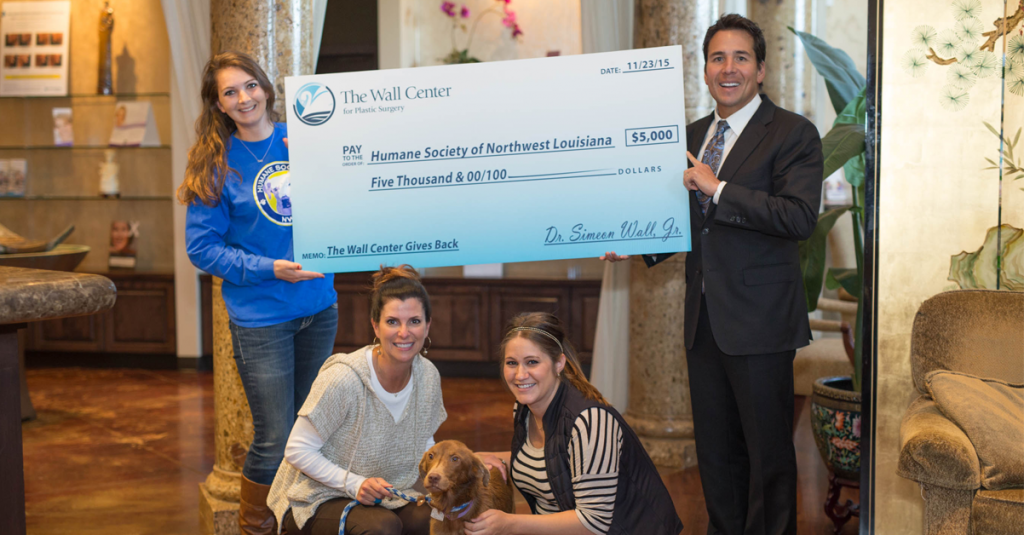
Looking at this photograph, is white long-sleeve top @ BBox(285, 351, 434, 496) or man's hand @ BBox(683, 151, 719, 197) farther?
man's hand @ BBox(683, 151, 719, 197)

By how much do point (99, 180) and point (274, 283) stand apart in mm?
4887

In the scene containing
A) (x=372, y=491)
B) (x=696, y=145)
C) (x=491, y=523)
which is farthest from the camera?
(x=696, y=145)

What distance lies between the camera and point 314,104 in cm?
231

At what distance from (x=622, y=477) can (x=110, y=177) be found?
225 inches

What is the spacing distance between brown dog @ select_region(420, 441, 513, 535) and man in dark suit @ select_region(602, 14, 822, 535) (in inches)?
31.2

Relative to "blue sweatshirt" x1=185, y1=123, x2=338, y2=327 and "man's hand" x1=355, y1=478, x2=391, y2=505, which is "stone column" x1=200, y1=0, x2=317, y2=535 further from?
"man's hand" x1=355, y1=478, x2=391, y2=505

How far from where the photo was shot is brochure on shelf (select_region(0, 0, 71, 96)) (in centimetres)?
630

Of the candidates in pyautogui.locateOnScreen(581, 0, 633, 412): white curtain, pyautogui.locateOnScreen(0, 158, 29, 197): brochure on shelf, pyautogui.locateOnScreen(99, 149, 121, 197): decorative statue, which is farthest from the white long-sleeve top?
pyautogui.locateOnScreen(0, 158, 29, 197): brochure on shelf

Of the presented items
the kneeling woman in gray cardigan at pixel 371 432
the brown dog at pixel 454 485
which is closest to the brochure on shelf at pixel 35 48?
the kneeling woman in gray cardigan at pixel 371 432

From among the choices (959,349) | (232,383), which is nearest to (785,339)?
(959,349)

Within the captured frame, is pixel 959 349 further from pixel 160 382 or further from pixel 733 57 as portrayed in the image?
pixel 160 382

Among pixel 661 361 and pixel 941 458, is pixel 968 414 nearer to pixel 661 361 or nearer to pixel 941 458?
pixel 941 458

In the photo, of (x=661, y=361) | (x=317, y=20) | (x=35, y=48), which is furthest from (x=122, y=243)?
(x=661, y=361)

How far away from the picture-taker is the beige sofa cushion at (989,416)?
1.98 m
